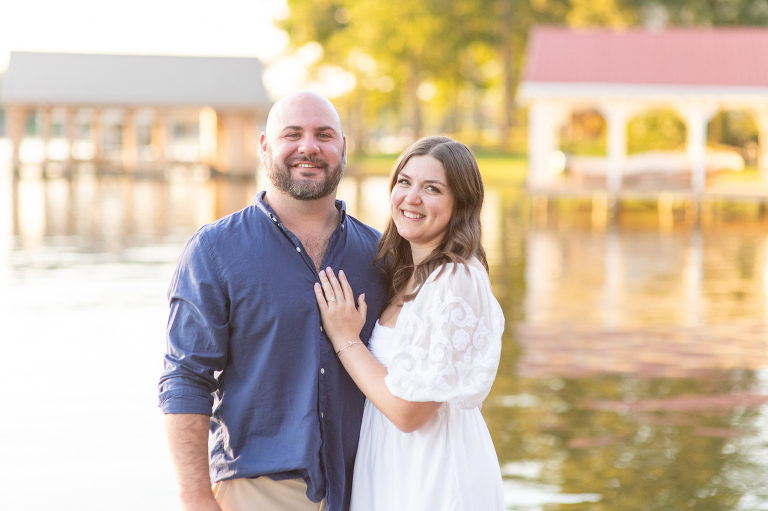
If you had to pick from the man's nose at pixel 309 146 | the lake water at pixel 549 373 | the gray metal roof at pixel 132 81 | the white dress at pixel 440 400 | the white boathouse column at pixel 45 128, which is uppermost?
the gray metal roof at pixel 132 81

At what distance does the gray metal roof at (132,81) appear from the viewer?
142 ft

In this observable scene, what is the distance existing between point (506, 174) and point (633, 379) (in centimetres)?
3518

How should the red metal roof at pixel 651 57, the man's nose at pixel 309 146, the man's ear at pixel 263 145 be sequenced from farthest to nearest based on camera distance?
the red metal roof at pixel 651 57 < the man's ear at pixel 263 145 < the man's nose at pixel 309 146

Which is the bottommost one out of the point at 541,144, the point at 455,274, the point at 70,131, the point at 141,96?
the point at 455,274

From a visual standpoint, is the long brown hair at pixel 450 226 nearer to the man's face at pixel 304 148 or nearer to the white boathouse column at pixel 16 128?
the man's face at pixel 304 148

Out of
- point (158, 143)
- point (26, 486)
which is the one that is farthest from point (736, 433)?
point (158, 143)

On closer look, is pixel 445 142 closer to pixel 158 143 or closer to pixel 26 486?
pixel 26 486

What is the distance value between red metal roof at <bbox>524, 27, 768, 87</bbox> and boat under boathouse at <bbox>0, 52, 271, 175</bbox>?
52.0 feet

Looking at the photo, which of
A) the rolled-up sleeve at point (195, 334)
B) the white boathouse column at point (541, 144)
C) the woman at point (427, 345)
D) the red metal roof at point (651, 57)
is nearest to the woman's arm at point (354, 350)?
the woman at point (427, 345)

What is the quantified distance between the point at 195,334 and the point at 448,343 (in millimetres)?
710

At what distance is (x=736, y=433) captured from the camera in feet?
24.1

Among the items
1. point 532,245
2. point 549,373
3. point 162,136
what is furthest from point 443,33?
point 549,373

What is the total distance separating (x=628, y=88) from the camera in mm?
27359

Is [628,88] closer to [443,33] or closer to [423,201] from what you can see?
[423,201]
